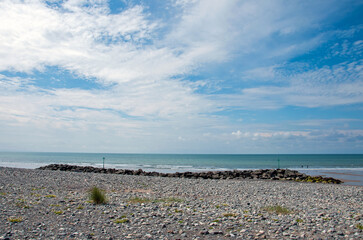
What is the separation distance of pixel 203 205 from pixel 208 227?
3.73 meters

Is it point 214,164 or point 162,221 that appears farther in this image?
point 214,164

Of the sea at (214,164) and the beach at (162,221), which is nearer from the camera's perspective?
the beach at (162,221)

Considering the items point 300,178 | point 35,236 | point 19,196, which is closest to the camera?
point 35,236

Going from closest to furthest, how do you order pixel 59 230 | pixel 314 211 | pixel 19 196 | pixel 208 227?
1. pixel 59 230
2. pixel 208 227
3. pixel 314 211
4. pixel 19 196

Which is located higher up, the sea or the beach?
the beach

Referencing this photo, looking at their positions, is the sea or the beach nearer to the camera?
the beach

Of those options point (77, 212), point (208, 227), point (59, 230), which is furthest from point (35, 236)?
point (208, 227)

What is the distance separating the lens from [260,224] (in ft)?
30.7

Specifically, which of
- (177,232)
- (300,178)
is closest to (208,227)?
(177,232)

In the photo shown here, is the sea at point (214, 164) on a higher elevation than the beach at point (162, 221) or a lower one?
lower

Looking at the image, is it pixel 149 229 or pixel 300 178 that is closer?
pixel 149 229

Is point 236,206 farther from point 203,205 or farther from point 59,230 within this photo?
point 59,230

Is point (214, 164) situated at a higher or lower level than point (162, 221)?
lower

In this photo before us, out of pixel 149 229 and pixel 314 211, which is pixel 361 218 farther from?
pixel 149 229
